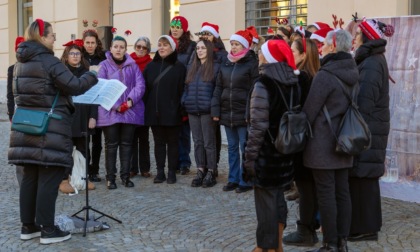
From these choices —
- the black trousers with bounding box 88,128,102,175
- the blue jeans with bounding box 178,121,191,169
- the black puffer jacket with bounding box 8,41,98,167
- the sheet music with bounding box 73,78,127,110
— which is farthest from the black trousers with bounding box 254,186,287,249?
the blue jeans with bounding box 178,121,191,169

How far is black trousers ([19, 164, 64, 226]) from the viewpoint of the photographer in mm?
5574

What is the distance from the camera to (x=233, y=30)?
11648 mm

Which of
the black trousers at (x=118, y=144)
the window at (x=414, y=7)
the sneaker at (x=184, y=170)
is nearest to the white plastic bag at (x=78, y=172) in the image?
the black trousers at (x=118, y=144)

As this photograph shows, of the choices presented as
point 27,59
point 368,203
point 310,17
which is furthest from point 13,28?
point 368,203

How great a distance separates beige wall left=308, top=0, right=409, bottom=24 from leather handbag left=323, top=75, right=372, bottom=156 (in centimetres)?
445

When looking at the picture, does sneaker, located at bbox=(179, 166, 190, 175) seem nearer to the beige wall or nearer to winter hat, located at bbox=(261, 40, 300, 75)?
the beige wall

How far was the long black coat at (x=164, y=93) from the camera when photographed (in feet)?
26.7

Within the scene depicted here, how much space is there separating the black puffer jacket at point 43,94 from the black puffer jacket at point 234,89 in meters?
2.32

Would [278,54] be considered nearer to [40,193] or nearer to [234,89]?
[40,193]

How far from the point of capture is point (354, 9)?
9453 millimetres

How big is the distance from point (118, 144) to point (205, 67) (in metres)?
1.51

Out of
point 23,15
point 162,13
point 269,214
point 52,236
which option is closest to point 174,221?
point 52,236

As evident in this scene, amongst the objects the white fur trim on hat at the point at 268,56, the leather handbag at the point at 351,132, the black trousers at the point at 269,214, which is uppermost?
the white fur trim on hat at the point at 268,56

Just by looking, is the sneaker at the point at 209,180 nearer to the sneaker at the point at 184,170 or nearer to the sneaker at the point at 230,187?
the sneaker at the point at 230,187
